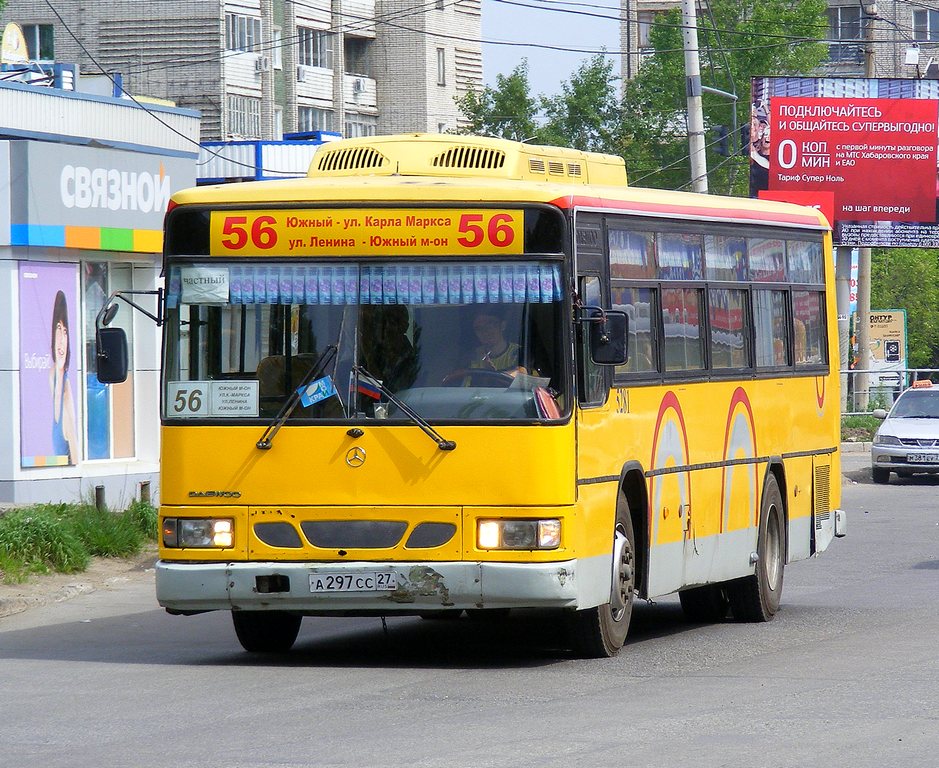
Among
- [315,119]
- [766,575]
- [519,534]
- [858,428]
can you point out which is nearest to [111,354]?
[519,534]

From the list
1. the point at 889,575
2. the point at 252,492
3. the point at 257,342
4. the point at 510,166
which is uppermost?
the point at 510,166

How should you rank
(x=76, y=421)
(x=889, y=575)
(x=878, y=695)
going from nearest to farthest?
(x=878, y=695) < (x=889, y=575) < (x=76, y=421)

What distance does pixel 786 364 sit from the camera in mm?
15172

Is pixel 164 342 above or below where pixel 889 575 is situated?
above

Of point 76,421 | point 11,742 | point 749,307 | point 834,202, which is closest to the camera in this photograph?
point 11,742

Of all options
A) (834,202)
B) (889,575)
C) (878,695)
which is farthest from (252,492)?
(834,202)

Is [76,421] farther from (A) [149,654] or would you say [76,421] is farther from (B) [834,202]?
(B) [834,202]

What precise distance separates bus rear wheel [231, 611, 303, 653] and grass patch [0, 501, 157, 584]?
4.53m

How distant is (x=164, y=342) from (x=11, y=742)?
3.26 metres

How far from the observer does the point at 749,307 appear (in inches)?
564

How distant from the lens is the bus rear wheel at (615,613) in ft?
38.3

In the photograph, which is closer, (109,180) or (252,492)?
(252,492)

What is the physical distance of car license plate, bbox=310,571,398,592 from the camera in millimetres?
11008

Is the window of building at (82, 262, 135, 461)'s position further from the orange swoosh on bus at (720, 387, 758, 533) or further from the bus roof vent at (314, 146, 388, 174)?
the bus roof vent at (314, 146, 388, 174)
